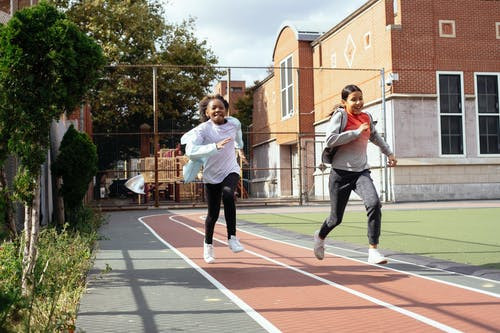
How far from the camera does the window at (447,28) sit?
24.5 m

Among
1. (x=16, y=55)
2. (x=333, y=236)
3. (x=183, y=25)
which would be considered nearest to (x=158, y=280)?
(x=16, y=55)

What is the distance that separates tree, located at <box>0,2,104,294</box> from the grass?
4.77 metres

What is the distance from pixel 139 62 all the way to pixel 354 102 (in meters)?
26.9

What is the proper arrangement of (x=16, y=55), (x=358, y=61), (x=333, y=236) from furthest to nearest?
(x=358, y=61), (x=333, y=236), (x=16, y=55)

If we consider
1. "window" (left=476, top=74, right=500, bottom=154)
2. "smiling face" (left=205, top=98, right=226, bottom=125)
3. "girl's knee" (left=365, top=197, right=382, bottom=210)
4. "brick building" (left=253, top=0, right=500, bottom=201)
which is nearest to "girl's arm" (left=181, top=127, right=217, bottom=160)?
"smiling face" (left=205, top=98, right=226, bottom=125)

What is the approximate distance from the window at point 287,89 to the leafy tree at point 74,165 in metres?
21.7

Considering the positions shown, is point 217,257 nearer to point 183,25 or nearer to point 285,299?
point 285,299

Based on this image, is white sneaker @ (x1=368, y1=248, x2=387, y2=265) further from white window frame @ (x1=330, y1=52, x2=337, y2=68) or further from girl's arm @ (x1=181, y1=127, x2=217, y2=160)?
white window frame @ (x1=330, y1=52, x2=337, y2=68)

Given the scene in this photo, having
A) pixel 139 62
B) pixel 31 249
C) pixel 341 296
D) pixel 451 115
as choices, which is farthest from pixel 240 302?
pixel 139 62

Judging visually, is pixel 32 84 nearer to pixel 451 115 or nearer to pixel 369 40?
pixel 451 115

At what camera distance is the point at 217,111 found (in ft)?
23.2

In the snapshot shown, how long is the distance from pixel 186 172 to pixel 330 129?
71.7 inches

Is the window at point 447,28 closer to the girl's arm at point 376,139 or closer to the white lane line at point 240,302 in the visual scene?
the girl's arm at point 376,139

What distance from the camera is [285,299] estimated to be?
503 cm
